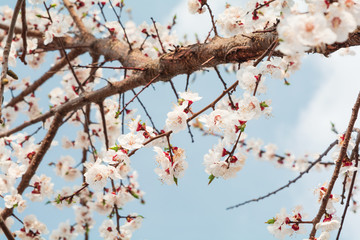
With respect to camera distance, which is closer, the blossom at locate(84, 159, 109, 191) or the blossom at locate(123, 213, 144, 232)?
the blossom at locate(84, 159, 109, 191)

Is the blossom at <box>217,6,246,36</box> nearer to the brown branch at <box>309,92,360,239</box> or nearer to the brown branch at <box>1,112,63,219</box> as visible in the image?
the brown branch at <box>309,92,360,239</box>

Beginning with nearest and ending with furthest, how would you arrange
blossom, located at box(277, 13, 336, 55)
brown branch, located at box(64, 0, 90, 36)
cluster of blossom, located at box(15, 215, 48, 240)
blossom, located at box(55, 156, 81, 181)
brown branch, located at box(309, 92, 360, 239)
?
blossom, located at box(277, 13, 336, 55)
brown branch, located at box(309, 92, 360, 239)
cluster of blossom, located at box(15, 215, 48, 240)
brown branch, located at box(64, 0, 90, 36)
blossom, located at box(55, 156, 81, 181)

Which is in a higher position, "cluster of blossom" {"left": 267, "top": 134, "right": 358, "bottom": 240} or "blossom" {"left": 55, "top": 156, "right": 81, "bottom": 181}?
"blossom" {"left": 55, "top": 156, "right": 81, "bottom": 181}

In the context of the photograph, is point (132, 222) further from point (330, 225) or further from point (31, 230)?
point (330, 225)

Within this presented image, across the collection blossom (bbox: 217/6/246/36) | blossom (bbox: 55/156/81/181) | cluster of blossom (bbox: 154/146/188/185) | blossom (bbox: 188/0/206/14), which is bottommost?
cluster of blossom (bbox: 154/146/188/185)

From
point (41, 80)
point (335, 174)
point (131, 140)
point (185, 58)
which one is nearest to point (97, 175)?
point (131, 140)

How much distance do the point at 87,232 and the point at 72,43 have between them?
6.49ft

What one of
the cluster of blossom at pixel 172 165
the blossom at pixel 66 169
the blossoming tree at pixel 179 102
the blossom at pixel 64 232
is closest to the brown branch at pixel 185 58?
the blossoming tree at pixel 179 102

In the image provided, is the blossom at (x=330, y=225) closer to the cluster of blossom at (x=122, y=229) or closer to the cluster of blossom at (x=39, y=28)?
the cluster of blossom at (x=122, y=229)

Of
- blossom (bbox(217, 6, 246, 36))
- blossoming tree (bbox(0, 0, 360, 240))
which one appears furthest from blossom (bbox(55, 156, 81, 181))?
blossom (bbox(217, 6, 246, 36))

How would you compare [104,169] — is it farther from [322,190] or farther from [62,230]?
[62,230]

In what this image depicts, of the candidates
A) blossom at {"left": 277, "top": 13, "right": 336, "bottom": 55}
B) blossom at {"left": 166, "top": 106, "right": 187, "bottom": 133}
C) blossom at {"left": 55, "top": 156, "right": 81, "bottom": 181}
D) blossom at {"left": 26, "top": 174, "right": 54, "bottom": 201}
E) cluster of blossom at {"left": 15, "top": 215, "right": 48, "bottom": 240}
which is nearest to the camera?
blossom at {"left": 277, "top": 13, "right": 336, "bottom": 55}

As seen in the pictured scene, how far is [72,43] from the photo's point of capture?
3.68 m

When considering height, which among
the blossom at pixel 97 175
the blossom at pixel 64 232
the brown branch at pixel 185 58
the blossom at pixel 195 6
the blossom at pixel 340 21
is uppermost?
the blossom at pixel 195 6
